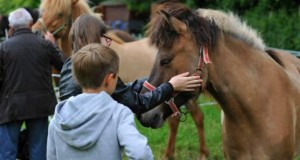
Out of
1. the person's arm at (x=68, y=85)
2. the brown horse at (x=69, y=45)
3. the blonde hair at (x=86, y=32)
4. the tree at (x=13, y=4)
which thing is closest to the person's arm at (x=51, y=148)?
the person's arm at (x=68, y=85)

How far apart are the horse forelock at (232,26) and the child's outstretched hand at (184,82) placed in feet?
1.44

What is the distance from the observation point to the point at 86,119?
2.56m

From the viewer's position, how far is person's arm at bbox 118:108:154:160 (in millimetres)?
2463

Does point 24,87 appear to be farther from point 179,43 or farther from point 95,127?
point 95,127

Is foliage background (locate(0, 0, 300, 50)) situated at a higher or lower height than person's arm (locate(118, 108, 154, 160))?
lower

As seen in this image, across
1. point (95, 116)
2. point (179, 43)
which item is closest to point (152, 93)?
point (179, 43)

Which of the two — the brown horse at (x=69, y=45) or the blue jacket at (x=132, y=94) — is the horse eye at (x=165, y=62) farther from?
the brown horse at (x=69, y=45)

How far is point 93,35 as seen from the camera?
3172 mm

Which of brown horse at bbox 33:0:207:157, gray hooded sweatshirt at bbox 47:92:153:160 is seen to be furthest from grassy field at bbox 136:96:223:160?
gray hooded sweatshirt at bbox 47:92:153:160

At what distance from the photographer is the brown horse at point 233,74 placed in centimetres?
338

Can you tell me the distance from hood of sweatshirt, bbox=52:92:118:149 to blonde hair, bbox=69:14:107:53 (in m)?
0.61

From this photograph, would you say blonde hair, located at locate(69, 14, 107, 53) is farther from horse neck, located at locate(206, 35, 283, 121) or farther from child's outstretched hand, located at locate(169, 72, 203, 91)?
horse neck, located at locate(206, 35, 283, 121)

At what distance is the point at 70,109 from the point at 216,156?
4.05 m

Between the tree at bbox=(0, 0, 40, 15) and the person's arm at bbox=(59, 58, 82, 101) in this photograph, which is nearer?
the person's arm at bbox=(59, 58, 82, 101)
